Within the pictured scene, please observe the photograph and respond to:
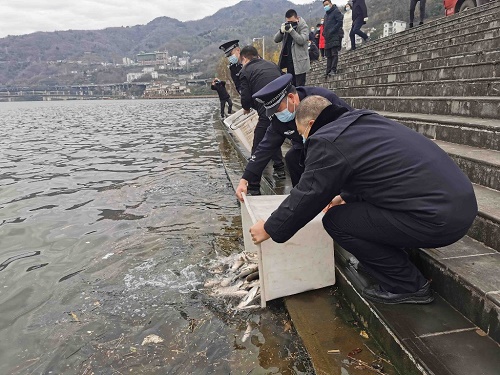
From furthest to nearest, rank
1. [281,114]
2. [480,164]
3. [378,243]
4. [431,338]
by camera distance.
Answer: [480,164] → [281,114] → [378,243] → [431,338]

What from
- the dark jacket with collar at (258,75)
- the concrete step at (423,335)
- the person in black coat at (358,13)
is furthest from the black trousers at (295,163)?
the person in black coat at (358,13)

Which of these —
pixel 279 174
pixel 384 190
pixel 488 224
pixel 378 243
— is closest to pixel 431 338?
pixel 378 243

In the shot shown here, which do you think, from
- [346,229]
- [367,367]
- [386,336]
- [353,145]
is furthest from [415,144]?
[367,367]

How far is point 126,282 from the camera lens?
4.39 meters

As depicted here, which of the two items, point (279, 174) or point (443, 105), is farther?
point (279, 174)

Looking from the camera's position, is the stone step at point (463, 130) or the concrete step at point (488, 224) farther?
the stone step at point (463, 130)

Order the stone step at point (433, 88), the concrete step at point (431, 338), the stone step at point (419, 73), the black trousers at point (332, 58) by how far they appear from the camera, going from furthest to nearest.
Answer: the black trousers at point (332, 58) < the stone step at point (419, 73) < the stone step at point (433, 88) < the concrete step at point (431, 338)

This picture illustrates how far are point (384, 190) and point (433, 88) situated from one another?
509cm

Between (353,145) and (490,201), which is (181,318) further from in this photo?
(490,201)

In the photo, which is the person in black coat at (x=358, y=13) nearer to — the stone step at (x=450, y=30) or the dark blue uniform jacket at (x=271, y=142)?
the stone step at (x=450, y=30)

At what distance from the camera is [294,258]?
321 cm

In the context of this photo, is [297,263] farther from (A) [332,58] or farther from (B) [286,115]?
(A) [332,58]

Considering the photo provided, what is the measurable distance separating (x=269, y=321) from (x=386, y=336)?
1.11m

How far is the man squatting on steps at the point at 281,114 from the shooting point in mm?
3498
